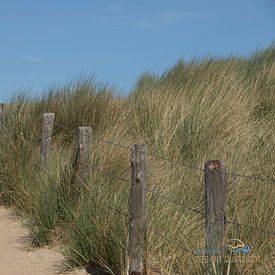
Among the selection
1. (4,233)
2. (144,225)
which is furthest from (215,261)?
(4,233)

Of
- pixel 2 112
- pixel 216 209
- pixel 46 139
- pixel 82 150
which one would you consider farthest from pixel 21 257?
pixel 2 112

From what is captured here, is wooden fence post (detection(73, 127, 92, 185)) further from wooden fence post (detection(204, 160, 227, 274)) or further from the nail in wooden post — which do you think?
wooden fence post (detection(204, 160, 227, 274))

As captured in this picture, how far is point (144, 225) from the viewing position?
165 inches

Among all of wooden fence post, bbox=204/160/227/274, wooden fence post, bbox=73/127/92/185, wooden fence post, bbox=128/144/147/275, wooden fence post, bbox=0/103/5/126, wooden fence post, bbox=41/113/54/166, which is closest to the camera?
wooden fence post, bbox=204/160/227/274

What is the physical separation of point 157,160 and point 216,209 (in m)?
2.83

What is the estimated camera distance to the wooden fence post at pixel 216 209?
→ 10.9ft

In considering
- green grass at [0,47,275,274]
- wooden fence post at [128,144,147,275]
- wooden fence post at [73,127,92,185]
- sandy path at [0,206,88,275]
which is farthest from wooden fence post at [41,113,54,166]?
wooden fence post at [128,144,147,275]

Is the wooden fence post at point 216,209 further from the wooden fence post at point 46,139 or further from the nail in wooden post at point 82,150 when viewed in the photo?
the wooden fence post at point 46,139

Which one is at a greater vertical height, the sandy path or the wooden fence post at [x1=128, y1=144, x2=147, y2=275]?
the wooden fence post at [x1=128, y1=144, x2=147, y2=275]

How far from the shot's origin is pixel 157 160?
6160 millimetres

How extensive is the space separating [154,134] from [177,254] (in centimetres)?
354

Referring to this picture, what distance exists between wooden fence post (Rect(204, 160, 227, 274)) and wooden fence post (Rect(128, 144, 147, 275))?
92 cm

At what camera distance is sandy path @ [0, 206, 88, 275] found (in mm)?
4785

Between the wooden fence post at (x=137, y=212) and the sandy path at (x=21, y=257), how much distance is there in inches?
25.0
